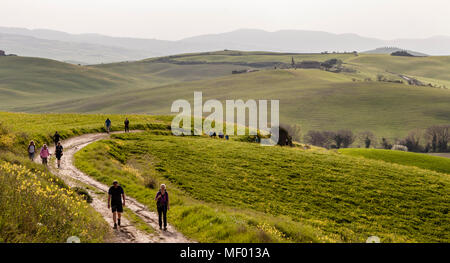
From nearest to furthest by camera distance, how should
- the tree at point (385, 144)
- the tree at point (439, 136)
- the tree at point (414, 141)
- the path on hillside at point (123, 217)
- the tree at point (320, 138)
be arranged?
the path on hillside at point (123, 217) → the tree at point (439, 136) → the tree at point (414, 141) → the tree at point (385, 144) → the tree at point (320, 138)

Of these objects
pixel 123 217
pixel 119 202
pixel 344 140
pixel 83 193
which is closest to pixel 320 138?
pixel 344 140

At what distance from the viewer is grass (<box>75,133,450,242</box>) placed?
18.6m

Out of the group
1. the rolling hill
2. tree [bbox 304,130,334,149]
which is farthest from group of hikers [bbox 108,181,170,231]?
tree [bbox 304,130,334,149]

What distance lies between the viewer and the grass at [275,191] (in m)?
18.6

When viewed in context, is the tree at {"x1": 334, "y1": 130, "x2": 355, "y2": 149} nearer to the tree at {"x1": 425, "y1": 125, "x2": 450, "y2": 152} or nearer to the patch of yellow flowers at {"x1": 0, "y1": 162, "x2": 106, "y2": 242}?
the tree at {"x1": 425, "y1": 125, "x2": 450, "y2": 152}

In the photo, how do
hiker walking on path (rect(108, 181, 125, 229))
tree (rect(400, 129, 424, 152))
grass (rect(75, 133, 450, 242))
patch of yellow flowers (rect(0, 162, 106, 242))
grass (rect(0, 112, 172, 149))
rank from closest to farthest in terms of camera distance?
patch of yellow flowers (rect(0, 162, 106, 242)) < hiker walking on path (rect(108, 181, 125, 229)) < grass (rect(75, 133, 450, 242)) < grass (rect(0, 112, 172, 149)) < tree (rect(400, 129, 424, 152))

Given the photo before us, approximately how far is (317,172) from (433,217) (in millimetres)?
11273

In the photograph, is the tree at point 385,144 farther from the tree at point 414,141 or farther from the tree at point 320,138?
the tree at point 320,138

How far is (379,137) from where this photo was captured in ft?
466

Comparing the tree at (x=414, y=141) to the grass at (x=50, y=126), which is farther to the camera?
the tree at (x=414, y=141)

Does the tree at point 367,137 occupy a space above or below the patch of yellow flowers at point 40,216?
below

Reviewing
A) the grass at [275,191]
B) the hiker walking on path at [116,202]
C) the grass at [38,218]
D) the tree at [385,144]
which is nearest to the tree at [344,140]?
the tree at [385,144]

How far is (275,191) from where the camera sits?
103 feet
